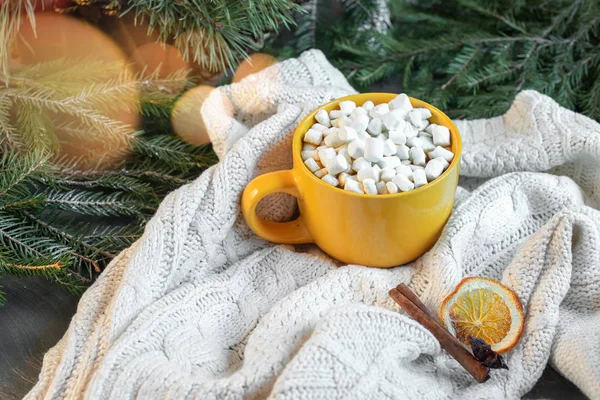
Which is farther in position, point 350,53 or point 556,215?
point 350,53

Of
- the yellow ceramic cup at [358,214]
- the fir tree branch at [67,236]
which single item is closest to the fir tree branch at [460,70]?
the yellow ceramic cup at [358,214]

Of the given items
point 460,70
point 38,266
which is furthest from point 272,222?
point 460,70

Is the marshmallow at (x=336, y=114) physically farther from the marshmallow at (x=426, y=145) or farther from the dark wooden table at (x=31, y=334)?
the dark wooden table at (x=31, y=334)

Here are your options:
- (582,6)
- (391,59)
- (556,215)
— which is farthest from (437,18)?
(556,215)

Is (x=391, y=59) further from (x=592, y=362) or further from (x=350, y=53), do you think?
(x=592, y=362)

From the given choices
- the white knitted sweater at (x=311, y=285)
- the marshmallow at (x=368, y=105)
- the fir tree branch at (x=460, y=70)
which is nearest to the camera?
the white knitted sweater at (x=311, y=285)

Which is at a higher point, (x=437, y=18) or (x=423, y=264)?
(x=437, y=18)

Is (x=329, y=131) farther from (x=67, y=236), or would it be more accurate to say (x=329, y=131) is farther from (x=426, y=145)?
(x=67, y=236)
